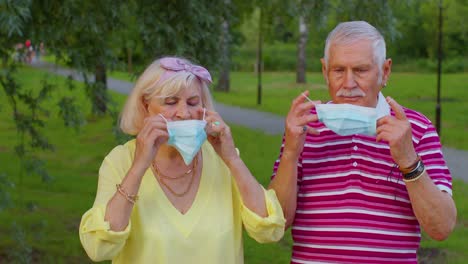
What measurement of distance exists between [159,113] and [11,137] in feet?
53.3

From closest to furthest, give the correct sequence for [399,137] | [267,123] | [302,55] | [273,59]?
[399,137], [267,123], [302,55], [273,59]

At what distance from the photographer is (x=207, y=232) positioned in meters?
3.03

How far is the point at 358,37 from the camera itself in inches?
118

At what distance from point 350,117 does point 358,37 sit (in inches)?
12.6

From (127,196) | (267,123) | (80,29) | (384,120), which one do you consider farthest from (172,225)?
(267,123)

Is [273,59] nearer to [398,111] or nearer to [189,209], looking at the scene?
[189,209]

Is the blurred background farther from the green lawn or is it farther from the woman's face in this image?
the woman's face

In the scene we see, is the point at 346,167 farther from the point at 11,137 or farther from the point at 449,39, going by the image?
the point at 449,39

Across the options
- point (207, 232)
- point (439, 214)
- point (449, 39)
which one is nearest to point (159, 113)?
point (207, 232)

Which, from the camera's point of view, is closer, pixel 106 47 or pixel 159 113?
pixel 159 113

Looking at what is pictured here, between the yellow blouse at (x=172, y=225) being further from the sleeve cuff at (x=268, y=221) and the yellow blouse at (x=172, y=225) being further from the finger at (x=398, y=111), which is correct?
the finger at (x=398, y=111)

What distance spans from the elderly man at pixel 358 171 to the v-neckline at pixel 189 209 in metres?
0.27

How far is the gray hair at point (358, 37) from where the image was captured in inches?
117

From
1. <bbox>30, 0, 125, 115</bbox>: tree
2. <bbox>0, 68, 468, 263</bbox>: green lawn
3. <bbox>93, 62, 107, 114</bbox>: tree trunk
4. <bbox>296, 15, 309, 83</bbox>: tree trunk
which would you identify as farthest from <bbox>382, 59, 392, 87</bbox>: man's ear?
<bbox>296, 15, 309, 83</bbox>: tree trunk
